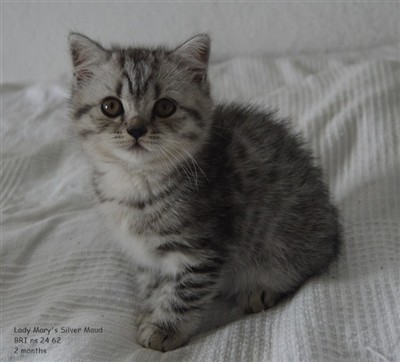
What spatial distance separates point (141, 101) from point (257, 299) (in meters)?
0.47

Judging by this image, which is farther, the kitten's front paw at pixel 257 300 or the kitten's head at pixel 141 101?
the kitten's front paw at pixel 257 300

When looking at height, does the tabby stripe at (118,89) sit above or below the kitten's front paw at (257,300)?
above

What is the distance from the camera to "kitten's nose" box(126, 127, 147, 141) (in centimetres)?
95

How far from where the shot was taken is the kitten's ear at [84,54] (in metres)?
1.08

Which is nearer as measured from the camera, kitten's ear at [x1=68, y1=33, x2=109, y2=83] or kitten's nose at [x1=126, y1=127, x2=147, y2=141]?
kitten's nose at [x1=126, y1=127, x2=147, y2=141]

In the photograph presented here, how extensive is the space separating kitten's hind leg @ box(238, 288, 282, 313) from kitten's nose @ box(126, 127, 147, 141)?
0.42 m

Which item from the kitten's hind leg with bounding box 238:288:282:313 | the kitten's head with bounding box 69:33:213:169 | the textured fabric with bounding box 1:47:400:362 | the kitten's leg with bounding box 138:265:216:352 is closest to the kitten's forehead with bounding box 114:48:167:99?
the kitten's head with bounding box 69:33:213:169

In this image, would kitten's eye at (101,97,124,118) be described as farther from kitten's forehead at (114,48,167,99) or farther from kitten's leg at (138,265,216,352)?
kitten's leg at (138,265,216,352)

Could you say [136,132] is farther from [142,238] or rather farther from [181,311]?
[181,311]

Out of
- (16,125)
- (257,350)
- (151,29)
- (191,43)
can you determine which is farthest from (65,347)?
(151,29)

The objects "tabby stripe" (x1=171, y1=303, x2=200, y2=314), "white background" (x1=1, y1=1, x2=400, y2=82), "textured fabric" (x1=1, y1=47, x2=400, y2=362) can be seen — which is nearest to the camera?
"textured fabric" (x1=1, y1=47, x2=400, y2=362)

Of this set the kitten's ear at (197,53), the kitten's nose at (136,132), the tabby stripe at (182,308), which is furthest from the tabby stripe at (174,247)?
the kitten's ear at (197,53)

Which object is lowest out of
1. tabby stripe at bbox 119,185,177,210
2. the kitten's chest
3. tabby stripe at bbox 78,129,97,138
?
the kitten's chest

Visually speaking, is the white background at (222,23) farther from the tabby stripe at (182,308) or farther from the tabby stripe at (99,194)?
the tabby stripe at (182,308)
